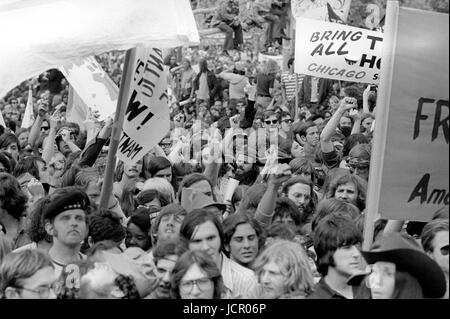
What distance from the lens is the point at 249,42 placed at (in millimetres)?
24594

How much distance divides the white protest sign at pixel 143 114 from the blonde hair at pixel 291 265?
117 inches

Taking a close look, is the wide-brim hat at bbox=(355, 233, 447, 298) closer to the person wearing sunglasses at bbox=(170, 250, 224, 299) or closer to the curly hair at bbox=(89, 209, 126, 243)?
the person wearing sunglasses at bbox=(170, 250, 224, 299)

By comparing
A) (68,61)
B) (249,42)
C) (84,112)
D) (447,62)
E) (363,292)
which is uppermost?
(447,62)

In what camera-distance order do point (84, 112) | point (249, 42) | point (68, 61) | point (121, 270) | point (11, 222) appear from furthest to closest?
point (249, 42) < point (84, 112) < point (11, 222) < point (68, 61) < point (121, 270)

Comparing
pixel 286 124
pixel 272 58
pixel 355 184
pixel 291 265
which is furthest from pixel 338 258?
pixel 272 58

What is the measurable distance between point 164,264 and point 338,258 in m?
0.89

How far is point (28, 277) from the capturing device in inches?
227

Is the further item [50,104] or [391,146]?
[50,104]

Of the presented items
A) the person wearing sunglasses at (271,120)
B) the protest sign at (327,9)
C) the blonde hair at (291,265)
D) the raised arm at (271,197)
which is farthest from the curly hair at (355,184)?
the protest sign at (327,9)

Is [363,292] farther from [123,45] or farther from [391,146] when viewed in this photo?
[123,45]

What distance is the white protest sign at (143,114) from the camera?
8828 mm

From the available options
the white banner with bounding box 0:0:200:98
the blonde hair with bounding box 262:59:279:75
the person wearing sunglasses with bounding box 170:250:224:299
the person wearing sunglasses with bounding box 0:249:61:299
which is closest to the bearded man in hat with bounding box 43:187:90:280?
the white banner with bounding box 0:0:200:98

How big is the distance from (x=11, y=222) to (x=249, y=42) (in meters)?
16.5
